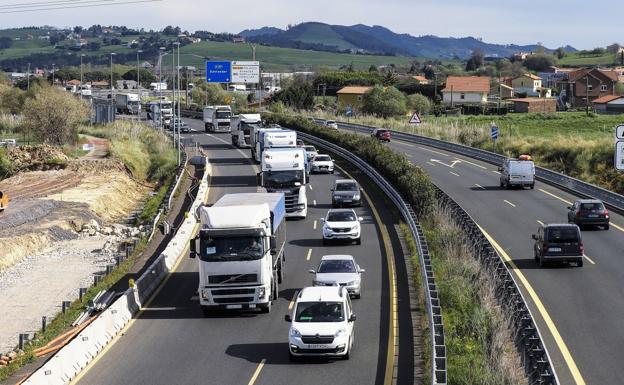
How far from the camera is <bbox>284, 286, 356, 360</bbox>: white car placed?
22844 millimetres

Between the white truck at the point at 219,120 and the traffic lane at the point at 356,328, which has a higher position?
the white truck at the point at 219,120

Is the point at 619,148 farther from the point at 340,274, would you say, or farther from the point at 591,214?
the point at 591,214

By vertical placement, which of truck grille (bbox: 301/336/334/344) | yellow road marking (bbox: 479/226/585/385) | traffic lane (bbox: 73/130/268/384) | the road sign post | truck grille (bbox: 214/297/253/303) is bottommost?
traffic lane (bbox: 73/130/268/384)

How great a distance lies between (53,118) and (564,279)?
72.6 meters

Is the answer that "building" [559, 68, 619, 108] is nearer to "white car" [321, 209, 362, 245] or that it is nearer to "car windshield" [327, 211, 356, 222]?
"car windshield" [327, 211, 356, 222]

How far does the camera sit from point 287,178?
47.2m

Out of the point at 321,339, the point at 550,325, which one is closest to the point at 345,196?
the point at 550,325

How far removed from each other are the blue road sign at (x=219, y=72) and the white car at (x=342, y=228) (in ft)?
254

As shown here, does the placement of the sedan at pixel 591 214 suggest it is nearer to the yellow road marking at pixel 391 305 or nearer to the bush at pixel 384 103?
the yellow road marking at pixel 391 305

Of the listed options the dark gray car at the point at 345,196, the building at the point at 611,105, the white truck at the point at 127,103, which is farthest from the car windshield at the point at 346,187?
the building at the point at 611,105

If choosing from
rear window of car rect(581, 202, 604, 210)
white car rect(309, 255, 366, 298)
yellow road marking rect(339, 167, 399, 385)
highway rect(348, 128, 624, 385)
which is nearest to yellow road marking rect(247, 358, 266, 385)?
yellow road marking rect(339, 167, 399, 385)

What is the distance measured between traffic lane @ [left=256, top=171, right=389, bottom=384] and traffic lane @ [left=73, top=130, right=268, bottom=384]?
1.01 m

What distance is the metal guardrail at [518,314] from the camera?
64.6ft

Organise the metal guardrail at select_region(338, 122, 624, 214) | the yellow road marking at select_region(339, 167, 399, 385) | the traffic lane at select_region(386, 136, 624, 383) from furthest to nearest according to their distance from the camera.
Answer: the metal guardrail at select_region(338, 122, 624, 214), the traffic lane at select_region(386, 136, 624, 383), the yellow road marking at select_region(339, 167, 399, 385)
